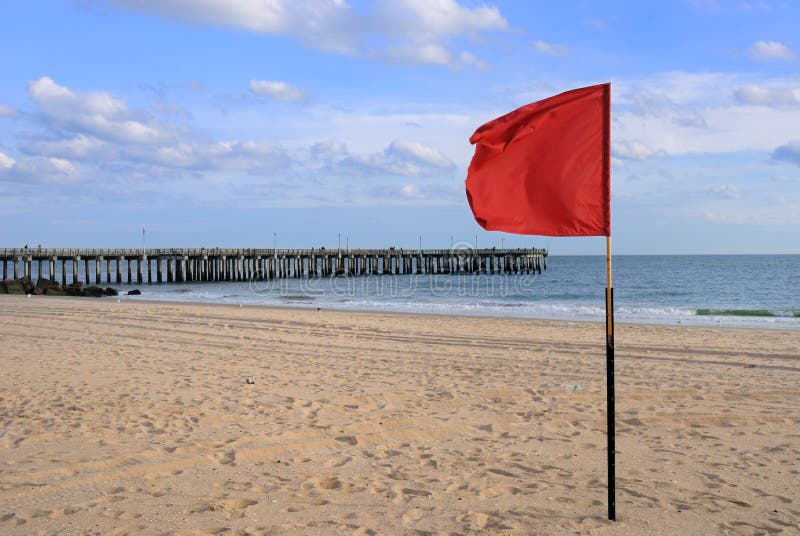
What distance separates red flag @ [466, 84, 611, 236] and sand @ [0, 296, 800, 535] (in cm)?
200

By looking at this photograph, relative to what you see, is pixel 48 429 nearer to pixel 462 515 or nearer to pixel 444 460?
pixel 444 460

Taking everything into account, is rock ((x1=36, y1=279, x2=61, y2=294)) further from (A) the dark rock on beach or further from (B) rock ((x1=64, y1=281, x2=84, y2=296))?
(B) rock ((x1=64, y1=281, x2=84, y2=296))

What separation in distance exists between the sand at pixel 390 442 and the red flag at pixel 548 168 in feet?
6.56

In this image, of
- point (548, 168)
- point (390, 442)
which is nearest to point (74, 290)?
point (390, 442)

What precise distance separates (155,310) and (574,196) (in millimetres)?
23572

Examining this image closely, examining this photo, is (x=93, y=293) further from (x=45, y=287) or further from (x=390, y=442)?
(x=390, y=442)

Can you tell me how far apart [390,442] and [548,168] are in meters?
3.30

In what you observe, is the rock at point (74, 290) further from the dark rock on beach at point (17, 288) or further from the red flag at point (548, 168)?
the red flag at point (548, 168)

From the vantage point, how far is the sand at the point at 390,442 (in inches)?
181

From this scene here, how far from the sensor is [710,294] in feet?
159

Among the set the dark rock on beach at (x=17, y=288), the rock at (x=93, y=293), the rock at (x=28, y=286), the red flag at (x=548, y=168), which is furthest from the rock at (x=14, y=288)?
the red flag at (x=548, y=168)

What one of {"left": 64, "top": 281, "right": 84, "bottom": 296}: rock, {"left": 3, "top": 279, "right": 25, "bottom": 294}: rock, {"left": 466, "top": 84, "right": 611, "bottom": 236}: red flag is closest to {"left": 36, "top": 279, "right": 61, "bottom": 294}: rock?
{"left": 3, "top": 279, "right": 25, "bottom": 294}: rock

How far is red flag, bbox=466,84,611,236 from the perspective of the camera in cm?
439

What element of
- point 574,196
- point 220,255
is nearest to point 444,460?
point 574,196
